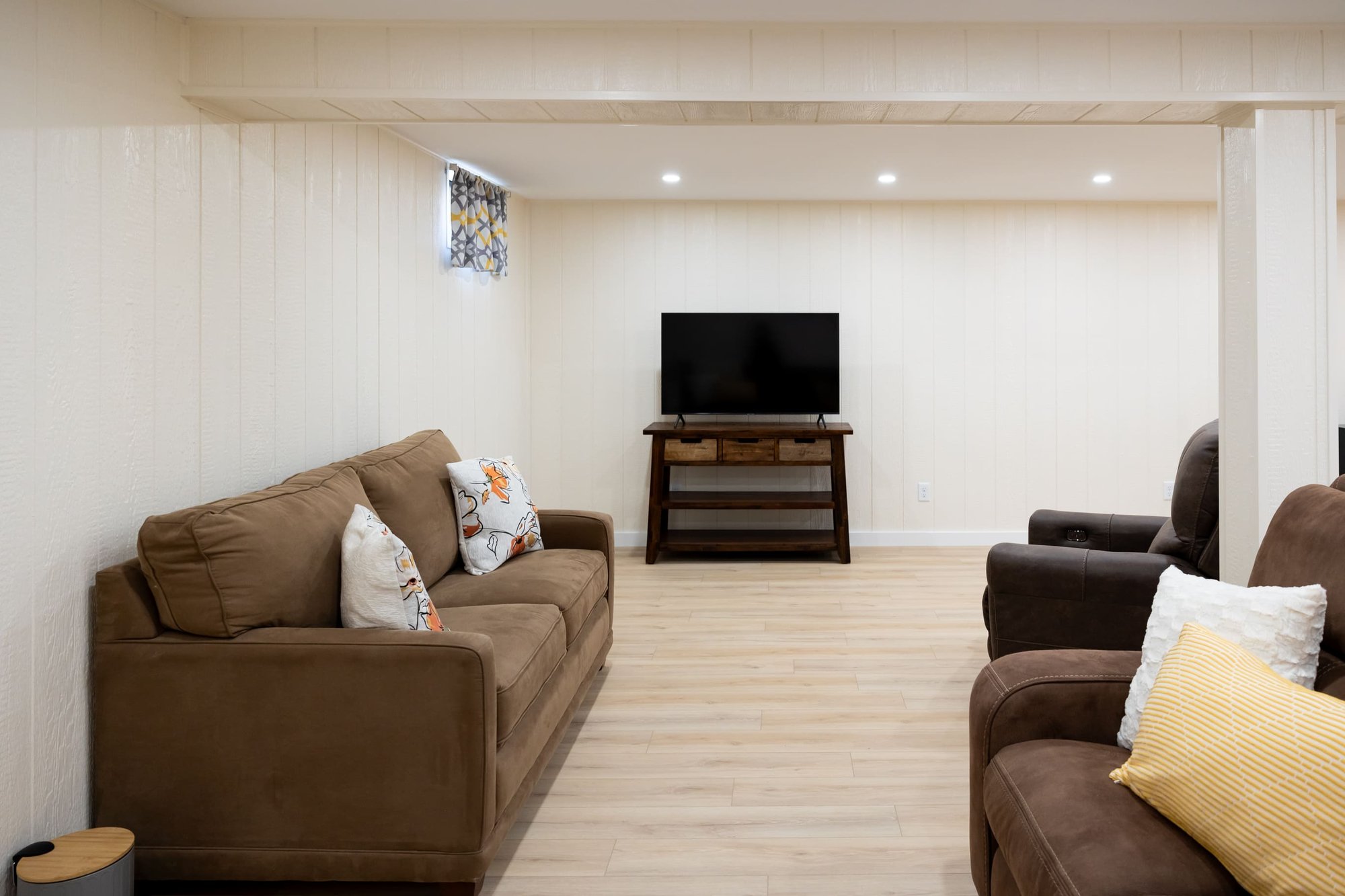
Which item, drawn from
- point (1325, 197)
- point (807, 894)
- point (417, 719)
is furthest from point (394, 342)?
point (1325, 197)

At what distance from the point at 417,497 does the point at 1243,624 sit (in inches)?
→ 93.5

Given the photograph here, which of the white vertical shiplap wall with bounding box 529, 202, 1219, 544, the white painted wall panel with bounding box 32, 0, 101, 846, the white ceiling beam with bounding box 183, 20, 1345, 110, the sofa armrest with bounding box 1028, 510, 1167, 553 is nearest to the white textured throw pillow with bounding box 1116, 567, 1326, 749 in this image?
the white ceiling beam with bounding box 183, 20, 1345, 110

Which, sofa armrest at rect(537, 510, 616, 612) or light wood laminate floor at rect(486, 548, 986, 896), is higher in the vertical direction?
sofa armrest at rect(537, 510, 616, 612)

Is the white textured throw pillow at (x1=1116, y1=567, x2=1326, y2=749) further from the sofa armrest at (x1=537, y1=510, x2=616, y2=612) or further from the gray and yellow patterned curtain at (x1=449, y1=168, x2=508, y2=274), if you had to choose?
the gray and yellow patterned curtain at (x1=449, y1=168, x2=508, y2=274)

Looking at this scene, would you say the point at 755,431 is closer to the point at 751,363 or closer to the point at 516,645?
the point at 751,363

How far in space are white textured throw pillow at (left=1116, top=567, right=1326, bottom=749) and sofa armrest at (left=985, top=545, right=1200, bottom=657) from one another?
1.18 meters

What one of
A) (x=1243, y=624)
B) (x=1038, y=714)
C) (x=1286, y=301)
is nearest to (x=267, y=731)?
(x=1038, y=714)

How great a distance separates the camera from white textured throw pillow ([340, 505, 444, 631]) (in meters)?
2.22

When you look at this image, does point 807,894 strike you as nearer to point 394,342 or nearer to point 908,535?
point 394,342

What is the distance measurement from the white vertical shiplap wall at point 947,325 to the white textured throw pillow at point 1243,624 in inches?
169

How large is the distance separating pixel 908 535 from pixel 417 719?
4.68 meters

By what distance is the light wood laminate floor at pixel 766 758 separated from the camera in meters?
2.23

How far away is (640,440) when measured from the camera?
6230 mm

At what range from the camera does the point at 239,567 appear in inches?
83.4
